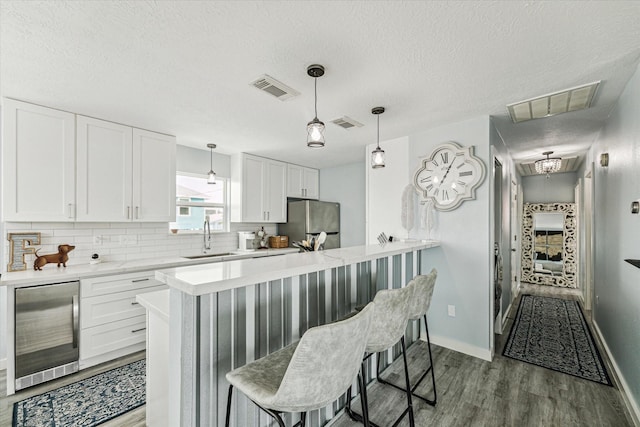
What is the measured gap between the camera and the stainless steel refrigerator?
184 inches

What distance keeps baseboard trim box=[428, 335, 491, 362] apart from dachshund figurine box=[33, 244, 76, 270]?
3800mm

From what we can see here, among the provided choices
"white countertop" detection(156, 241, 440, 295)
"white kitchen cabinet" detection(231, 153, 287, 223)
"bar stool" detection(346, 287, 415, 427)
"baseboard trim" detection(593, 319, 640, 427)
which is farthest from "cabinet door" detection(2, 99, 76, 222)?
"baseboard trim" detection(593, 319, 640, 427)

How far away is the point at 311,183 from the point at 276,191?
36.3 inches

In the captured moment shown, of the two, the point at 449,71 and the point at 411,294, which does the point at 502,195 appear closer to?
the point at 449,71

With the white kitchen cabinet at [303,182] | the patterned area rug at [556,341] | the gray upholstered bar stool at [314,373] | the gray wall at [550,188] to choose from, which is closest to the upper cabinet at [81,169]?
the white kitchen cabinet at [303,182]

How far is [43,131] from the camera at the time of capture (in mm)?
2574

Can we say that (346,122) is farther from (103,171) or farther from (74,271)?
(74,271)

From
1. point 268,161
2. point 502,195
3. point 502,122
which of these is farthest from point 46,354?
point 502,195

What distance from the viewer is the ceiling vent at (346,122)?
2.75 meters

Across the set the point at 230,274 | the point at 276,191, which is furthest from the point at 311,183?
the point at 230,274

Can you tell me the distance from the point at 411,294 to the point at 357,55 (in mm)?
1522

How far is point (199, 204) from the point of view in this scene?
13.5 ft

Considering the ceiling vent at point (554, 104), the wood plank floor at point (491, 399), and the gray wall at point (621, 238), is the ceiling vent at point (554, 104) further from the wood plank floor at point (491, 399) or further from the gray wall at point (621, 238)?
the wood plank floor at point (491, 399)

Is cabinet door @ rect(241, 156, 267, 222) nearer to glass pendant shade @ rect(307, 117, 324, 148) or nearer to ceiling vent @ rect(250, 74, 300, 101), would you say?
ceiling vent @ rect(250, 74, 300, 101)
